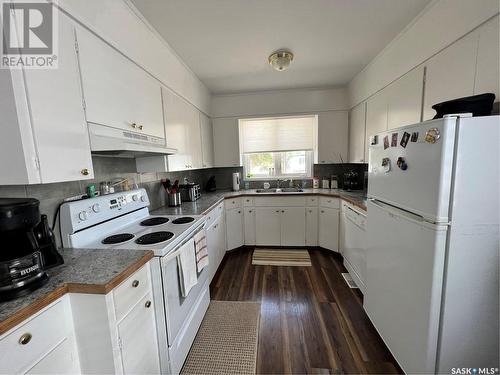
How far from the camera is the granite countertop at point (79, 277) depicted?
71 cm

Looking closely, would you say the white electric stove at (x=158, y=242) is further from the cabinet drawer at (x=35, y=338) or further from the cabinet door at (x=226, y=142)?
the cabinet door at (x=226, y=142)

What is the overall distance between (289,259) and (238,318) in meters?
1.30

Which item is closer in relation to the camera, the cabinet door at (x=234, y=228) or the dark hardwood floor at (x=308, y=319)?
the dark hardwood floor at (x=308, y=319)

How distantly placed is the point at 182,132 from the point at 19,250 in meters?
1.84

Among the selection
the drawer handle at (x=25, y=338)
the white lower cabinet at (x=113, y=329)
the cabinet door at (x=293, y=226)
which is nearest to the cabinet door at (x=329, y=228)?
the cabinet door at (x=293, y=226)

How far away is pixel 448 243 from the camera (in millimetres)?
1062

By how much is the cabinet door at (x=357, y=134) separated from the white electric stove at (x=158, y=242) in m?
2.42

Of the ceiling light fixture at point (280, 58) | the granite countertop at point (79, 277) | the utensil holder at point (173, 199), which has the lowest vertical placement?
the granite countertop at point (79, 277)

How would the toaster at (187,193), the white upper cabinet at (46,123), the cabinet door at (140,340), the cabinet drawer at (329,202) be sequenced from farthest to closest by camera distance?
the cabinet drawer at (329,202) → the toaster at (187,193) → the cabinet door at (140,340) → the white upper cabinet at (46,123)

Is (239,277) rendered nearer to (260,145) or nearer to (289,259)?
(289,259)

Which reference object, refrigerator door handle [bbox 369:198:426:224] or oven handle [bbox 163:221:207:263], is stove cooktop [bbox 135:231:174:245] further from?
refrigerator door handle [bbox 369:198:426:224]

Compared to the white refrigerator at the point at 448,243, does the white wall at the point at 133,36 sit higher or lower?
higher

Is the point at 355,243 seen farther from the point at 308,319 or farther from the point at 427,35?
the point at 427,35

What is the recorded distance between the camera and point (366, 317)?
6.22 ft
